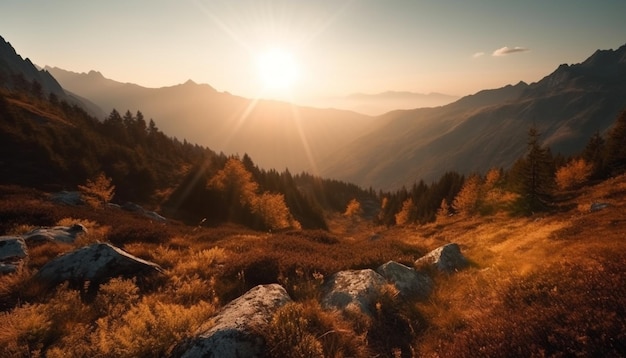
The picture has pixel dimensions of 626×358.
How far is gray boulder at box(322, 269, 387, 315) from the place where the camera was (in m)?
8.78

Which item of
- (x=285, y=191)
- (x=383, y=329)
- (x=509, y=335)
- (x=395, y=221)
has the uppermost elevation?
(x=509, y=335)

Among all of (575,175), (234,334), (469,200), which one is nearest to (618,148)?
(575,175)

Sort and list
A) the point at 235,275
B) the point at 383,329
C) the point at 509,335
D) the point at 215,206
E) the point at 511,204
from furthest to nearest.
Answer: the point at 215,206, the point at 511,204, the point at 235,275, the point at 383,329, the point at 509,335

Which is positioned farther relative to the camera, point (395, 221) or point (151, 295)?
point (395, 221)

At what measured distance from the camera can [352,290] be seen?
373 inches

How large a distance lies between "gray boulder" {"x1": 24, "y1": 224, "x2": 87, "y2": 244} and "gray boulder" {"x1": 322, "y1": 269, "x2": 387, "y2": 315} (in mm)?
11783

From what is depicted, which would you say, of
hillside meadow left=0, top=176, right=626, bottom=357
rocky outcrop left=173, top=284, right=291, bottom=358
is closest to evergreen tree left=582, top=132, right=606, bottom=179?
hillside meadow left=0, top=176, right=626, bottom=357

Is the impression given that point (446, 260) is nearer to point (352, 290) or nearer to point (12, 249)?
point (352, 290)

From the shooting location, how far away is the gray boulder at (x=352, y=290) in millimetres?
8781

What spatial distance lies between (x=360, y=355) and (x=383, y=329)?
1.81m

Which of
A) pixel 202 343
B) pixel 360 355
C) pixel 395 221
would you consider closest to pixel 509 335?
pixel 360 355

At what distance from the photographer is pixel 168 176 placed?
87.2 meters

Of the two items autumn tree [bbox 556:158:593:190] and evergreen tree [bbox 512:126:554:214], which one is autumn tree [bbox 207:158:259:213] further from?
autumn tree [bbox 556:158:593:190]

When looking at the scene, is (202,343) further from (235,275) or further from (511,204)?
(511,204)
